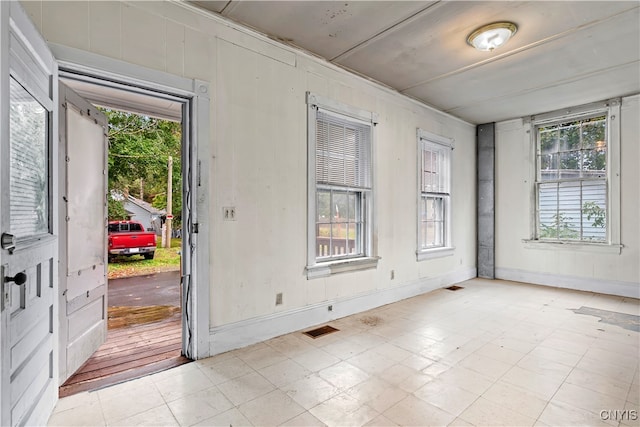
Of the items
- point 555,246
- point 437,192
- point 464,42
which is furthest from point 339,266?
point 555,246

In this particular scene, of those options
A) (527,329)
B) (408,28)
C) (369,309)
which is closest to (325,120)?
(408,28)

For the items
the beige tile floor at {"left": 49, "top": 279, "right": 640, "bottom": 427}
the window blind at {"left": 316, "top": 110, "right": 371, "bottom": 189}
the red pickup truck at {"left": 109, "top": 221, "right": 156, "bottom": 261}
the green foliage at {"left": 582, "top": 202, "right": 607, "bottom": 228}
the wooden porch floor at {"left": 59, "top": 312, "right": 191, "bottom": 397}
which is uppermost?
the window blind at {"left": 316, "top": 110, "right": 371, "bottom": 189}

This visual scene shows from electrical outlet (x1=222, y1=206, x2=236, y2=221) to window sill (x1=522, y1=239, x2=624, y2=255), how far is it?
531 centimetres

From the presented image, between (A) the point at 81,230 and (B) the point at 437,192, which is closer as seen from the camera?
(A) the point at 81,230

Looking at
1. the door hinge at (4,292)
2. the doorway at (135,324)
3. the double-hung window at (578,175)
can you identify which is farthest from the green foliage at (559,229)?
the door hinge at (4,292)

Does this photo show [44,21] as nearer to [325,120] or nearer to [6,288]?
[6,288]

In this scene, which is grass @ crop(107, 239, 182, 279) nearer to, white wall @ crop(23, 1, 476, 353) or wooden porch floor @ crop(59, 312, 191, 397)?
wooden porch floor @ crop(59, 312, 191, 397)

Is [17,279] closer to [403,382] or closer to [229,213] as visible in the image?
[229,213]

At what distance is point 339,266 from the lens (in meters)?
3.77

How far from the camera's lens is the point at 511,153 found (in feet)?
19.3

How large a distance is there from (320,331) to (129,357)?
174cm

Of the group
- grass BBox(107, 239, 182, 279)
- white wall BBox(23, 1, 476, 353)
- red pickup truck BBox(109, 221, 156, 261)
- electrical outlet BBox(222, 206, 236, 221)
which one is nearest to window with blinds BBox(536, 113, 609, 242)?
white wall BBox(23, 1, 476, 353)

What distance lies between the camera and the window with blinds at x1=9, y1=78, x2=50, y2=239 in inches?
60.7

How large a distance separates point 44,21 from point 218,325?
2471 mm
